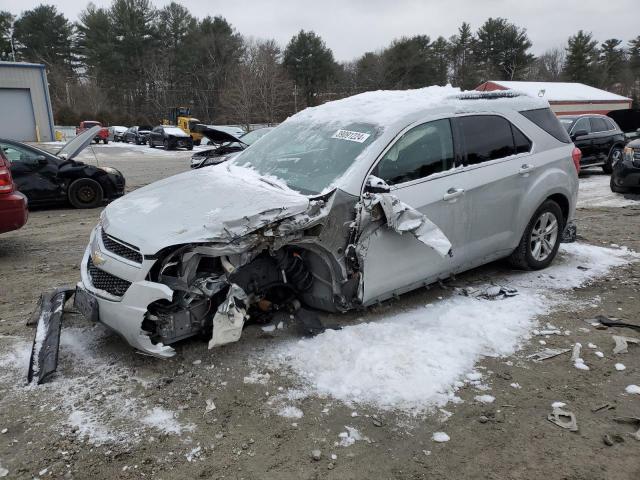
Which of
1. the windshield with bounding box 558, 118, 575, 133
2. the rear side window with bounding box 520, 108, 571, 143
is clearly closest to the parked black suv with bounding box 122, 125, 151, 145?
the windshield with bounding box 558, 118, 575, 133

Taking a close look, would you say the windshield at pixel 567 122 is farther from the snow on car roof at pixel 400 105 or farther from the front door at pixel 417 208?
the front door at pixel 417 208

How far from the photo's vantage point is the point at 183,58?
2313 inches

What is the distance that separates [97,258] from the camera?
3.66m

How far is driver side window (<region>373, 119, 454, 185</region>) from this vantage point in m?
4.11

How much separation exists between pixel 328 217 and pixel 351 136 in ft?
3.11

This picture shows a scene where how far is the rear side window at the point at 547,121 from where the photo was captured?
539 centimetres

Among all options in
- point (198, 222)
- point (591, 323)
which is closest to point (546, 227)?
point (591, 323)

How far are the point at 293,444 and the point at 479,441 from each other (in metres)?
1.05

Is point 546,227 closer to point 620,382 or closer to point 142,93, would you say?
point 620,382

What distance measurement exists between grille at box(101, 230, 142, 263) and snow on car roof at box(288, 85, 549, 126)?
216 centimetres

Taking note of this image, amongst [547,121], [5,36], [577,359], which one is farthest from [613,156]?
[5,36]

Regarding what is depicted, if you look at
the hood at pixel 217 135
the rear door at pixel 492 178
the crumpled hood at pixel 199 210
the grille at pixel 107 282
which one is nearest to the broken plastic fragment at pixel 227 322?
the crumpled hood at pixel 199 210

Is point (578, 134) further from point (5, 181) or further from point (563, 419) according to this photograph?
point (5, 181)

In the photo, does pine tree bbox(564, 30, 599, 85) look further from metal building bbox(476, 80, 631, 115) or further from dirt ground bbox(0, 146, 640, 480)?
dirt ground bbox(0, 146, 640, 480)
